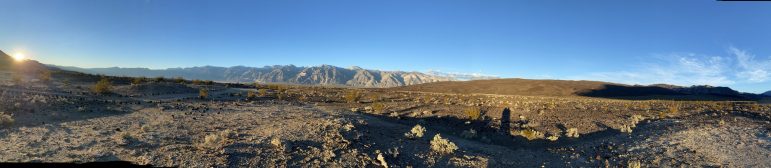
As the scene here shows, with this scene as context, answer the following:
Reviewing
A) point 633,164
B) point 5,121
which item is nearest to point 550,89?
point 633,164

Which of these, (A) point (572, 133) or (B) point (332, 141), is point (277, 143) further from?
(A) point (572, 133)

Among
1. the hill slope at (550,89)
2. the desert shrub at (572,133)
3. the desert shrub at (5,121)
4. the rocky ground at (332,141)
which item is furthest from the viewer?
the hill slope at (550,89)

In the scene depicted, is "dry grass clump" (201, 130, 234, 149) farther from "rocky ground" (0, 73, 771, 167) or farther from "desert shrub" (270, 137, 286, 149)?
"desert shrub" (270, 137, 286, 149)

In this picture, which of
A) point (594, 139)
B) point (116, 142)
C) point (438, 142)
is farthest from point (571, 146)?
point (116, 142)

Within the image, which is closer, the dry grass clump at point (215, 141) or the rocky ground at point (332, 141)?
the rocky ground at point (332, 141)

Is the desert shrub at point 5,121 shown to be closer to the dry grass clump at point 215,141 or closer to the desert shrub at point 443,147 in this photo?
the dry grass clump at point 215,141

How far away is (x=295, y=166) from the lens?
38.1ft

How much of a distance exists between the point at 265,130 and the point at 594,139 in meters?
13.5

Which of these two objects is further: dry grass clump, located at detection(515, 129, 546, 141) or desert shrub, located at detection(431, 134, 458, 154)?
dry grass clump, located at detection(515, 129, 546, 141)

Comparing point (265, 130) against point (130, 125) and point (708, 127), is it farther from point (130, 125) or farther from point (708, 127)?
point (708, 127)

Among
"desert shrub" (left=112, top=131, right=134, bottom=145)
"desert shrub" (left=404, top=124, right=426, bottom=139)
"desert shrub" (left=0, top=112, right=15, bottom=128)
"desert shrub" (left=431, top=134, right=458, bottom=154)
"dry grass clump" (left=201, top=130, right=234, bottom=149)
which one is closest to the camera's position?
"dry grass clump" (left=201, top=130, right=234, bottom=149)

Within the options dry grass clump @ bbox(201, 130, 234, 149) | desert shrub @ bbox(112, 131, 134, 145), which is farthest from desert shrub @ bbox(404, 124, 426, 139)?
desert shrub @ bbox(112, 131, 134, 145)

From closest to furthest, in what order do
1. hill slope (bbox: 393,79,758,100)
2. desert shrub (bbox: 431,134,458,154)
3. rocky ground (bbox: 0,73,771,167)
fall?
rocky ground (bbox: 0,73,771,167) < desert shrub (bbox: 431,134,458,154) < hill slope (bbox: 393,79,758,100)

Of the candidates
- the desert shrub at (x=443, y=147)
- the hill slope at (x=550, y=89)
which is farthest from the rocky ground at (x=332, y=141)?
the hill slope at (x=550, y=89)
